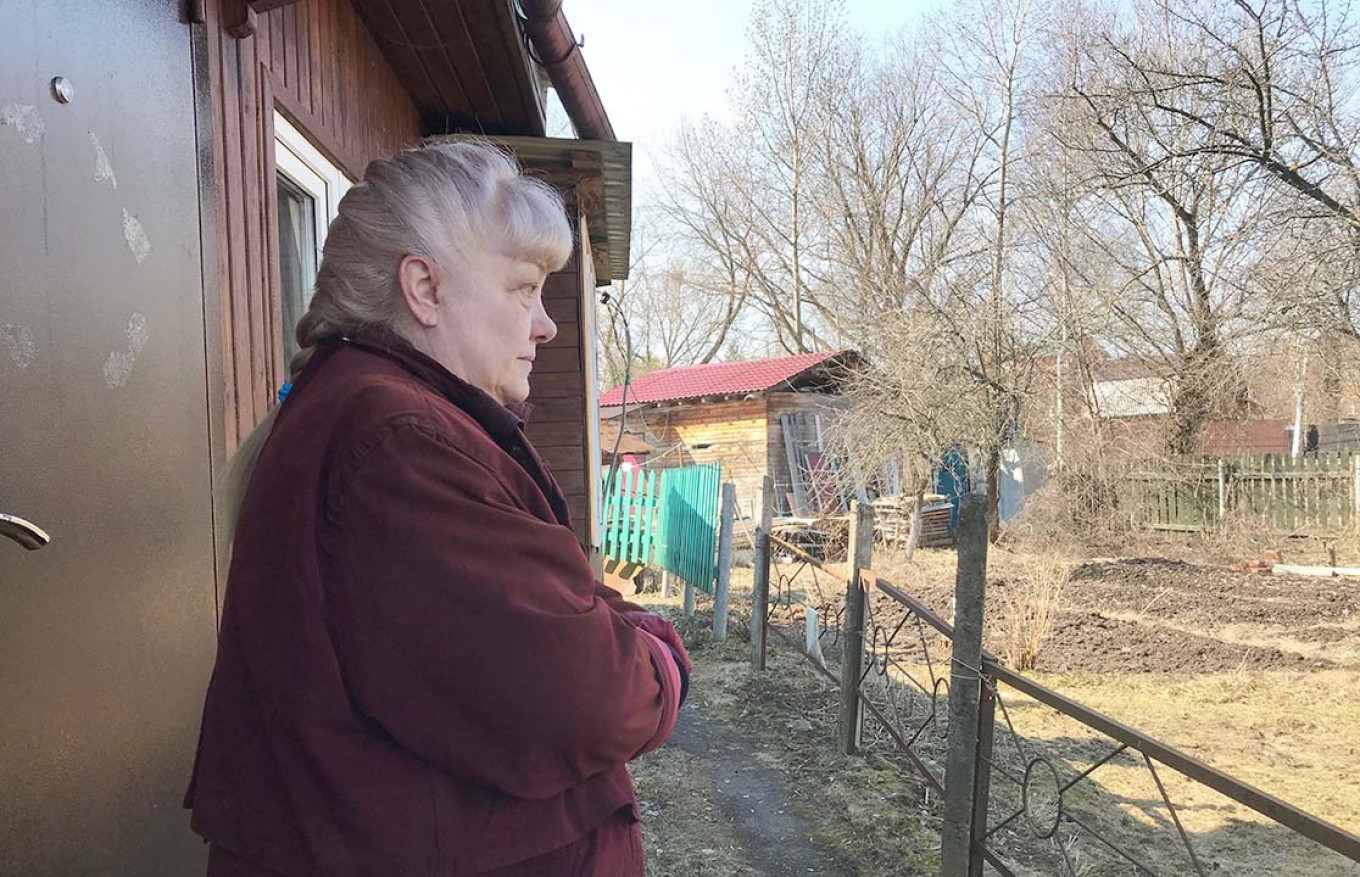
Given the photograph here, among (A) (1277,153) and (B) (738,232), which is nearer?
(A) (1277,153)

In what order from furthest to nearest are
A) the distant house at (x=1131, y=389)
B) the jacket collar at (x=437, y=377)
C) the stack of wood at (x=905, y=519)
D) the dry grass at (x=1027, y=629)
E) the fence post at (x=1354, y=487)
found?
the distant house at (x=1131, y=389)
the stack of wood at (x=905, y=519)
the fence post at (x=1354, y=487)
the dry grass at (x=1027, y=629)
the jacket collar at (x=437, y=377)

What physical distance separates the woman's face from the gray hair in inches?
0.7

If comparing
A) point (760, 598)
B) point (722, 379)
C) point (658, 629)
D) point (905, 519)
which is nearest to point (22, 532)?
point (658, 629)

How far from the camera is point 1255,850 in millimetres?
4523

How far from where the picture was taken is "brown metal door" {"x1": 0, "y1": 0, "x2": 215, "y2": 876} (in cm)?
134

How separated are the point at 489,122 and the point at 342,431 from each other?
13.3ft

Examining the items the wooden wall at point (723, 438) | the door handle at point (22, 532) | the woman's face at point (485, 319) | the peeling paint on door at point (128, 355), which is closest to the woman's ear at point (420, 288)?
the woman's face at point (485, 319)

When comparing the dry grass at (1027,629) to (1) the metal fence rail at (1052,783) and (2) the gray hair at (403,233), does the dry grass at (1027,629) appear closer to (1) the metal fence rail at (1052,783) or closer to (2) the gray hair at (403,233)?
(1) the metal fence rail at (1052,783)

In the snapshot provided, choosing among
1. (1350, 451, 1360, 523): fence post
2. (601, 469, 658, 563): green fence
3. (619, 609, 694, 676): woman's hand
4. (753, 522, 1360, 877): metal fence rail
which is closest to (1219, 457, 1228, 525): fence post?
(1350, 451, 1360, 523): fence post

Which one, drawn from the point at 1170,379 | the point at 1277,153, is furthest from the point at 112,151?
the point at 1170,379

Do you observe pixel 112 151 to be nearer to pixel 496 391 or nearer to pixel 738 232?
pixel 496 391

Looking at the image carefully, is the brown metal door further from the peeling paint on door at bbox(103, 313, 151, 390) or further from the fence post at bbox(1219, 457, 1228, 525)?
the fence post at bbox(1219, 457, 1228, 525)

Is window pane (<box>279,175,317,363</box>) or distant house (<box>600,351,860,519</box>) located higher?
window pane (<box>279,175,317,363</box>)

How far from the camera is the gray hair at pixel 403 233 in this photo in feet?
3.66
